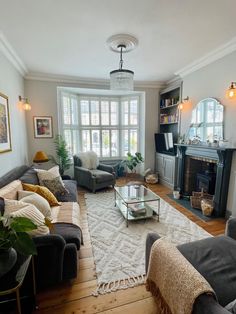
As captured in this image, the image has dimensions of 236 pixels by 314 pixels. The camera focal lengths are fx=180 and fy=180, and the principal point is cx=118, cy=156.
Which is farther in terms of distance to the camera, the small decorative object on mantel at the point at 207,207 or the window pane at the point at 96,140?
the window pane at the point at 96,140

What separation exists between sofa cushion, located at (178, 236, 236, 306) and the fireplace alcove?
1.51m

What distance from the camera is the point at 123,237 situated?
8.11 ft

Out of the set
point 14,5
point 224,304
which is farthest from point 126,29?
point 224,304

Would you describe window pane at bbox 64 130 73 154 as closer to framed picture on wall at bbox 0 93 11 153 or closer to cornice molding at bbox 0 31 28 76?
cornice molding at bbox 0 31 28 76

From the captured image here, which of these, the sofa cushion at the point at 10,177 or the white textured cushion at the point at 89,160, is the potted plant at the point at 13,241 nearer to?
the sofa cushion at the point at 10,177

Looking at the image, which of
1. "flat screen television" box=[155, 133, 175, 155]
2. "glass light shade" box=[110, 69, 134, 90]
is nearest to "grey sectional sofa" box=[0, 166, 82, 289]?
"glass light shade" box=[110, 69, 134, 90]

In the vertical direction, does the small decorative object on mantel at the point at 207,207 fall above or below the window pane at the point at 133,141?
below

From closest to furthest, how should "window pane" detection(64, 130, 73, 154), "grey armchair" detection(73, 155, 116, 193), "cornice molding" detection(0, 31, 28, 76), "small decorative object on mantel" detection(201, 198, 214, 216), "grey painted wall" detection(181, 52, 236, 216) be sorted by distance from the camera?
"cornice molding" detection(0, 31, 28, 76)
"grey painted wall" detection(181, 52, 236, 216)
"small decorative object on mantel" detection(201, 198, 214, 216)
"grey armchair" detection(73, 155, 116, 193)
"window pane" detection(64, 130, 73, 154)

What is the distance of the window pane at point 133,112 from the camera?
5582 millimetres

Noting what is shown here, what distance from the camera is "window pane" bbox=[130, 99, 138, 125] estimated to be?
5582 mm

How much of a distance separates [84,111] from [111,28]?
335 cm

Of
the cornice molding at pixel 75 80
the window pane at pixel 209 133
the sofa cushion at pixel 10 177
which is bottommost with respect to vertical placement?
the sofa cushion at pixel 10 177

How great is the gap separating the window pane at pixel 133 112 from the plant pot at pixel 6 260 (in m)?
4.99

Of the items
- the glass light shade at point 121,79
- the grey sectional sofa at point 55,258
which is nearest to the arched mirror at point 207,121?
the glass light shade at point 121,79
